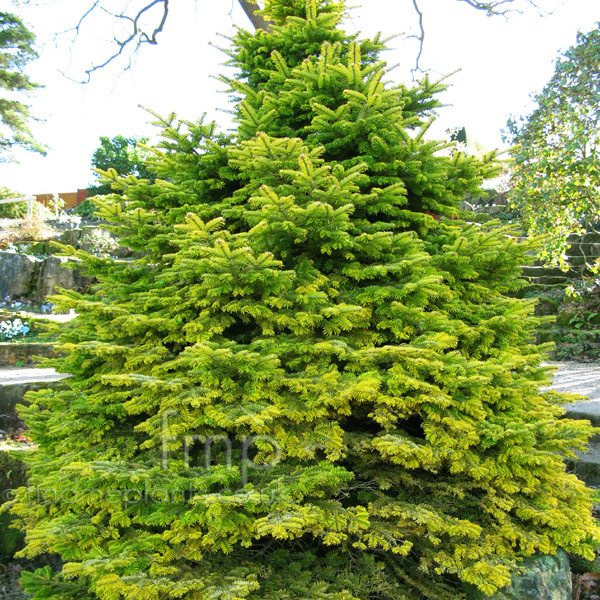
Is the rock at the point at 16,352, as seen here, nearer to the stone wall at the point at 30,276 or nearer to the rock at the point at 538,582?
the stone wall at the point at 30,276

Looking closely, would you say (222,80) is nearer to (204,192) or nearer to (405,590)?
(204,192)

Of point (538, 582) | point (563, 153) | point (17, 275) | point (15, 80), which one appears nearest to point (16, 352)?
point (17, 275)

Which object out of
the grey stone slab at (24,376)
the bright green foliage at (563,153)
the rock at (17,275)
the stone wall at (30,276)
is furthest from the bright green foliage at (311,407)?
the rock at (17,275)

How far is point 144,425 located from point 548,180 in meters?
7.14

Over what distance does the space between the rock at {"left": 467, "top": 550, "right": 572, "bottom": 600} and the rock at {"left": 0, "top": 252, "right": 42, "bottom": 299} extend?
30.7 feet

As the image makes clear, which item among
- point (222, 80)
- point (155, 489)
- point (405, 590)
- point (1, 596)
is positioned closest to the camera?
point (155, 489)

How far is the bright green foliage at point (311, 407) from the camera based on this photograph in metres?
1.94

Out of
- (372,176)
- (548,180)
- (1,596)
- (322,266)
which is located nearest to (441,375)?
(322,266)

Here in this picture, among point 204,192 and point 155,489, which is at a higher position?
point 204,192

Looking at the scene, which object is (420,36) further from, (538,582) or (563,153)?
(538,582)

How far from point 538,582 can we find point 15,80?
2000cm

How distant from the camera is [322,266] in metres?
2.58

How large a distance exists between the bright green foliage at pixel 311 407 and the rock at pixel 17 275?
24.1 feet

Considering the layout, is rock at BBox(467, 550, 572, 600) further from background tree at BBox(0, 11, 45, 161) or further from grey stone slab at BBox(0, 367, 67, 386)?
background tree at BBox(0, 11, 45, 161)
